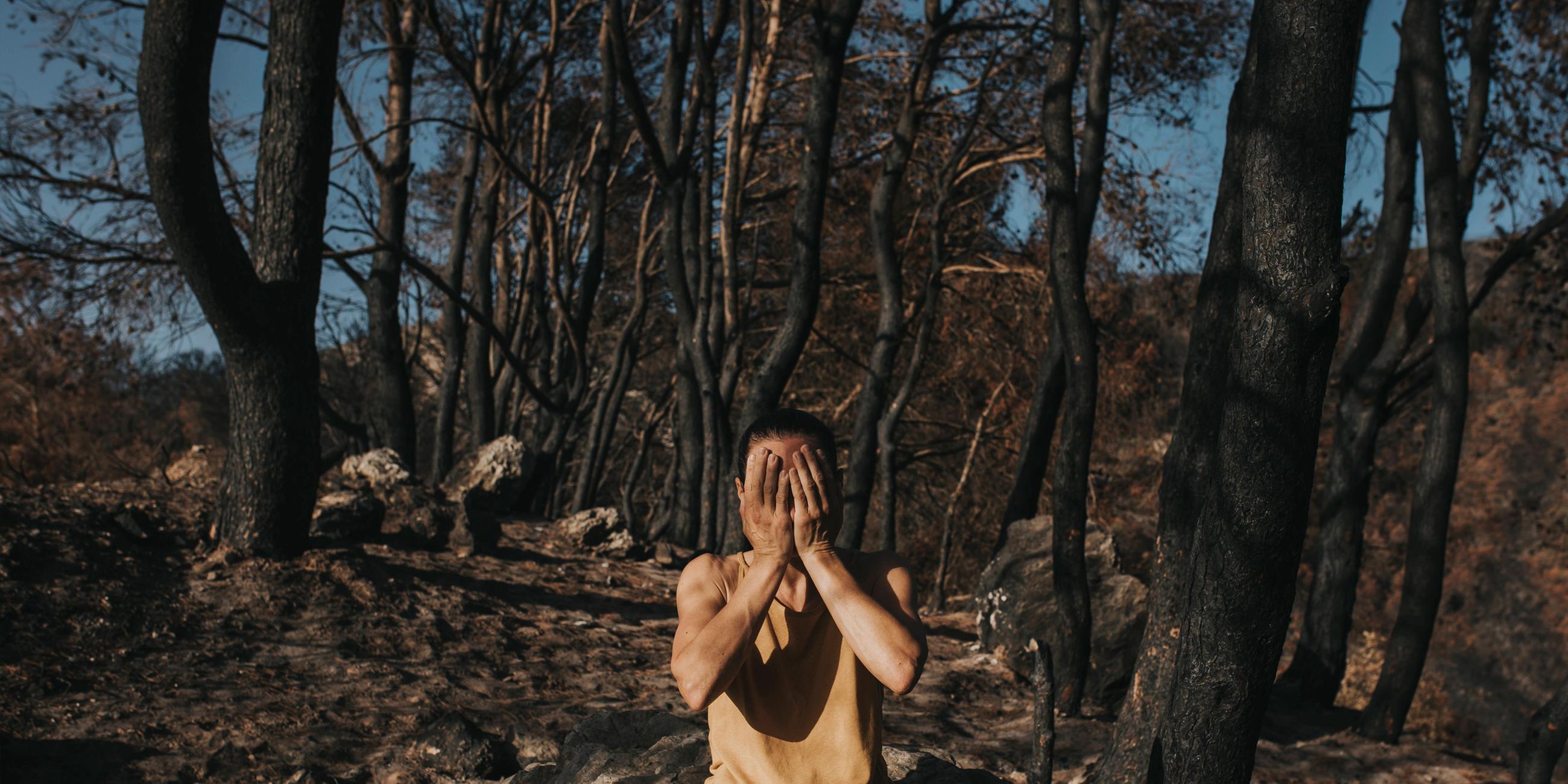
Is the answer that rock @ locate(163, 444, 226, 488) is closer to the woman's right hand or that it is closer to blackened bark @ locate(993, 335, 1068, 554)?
blackened bark @ locate(993, 335, 1068, 554)

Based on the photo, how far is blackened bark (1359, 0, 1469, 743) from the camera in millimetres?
7242

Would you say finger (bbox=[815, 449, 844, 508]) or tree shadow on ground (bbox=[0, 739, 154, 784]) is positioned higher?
finger (bbox=[815, 449, 844, 508])

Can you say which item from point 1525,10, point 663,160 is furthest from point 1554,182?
point 663,160

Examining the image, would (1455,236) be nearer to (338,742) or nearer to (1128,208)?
(1128,208)

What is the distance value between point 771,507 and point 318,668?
4200 millimetres

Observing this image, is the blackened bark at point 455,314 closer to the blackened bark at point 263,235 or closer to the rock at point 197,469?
the rock at point 197,469

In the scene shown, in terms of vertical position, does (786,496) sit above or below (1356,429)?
below

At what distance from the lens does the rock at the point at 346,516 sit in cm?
736

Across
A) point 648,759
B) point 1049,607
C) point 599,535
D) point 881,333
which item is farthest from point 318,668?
point 881,333

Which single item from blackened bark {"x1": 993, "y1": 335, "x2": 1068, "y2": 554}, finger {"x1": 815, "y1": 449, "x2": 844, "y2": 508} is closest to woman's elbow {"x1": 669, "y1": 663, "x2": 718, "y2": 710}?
finger {"x1": 815, "y1": 449, "x2": 844, "y2": 508}

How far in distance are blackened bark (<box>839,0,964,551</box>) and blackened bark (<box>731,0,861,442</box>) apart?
1.30 meters

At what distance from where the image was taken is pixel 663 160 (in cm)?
971

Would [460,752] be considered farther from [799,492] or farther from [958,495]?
[958,495]

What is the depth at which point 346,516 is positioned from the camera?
24.7 ft
